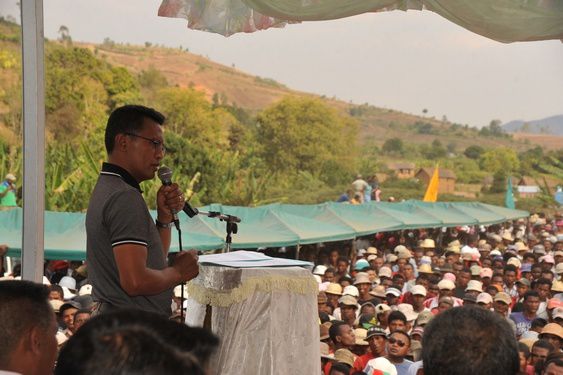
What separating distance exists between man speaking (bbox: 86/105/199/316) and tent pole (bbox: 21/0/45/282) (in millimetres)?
376

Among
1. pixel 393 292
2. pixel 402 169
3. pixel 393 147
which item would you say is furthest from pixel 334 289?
pixel 393 147

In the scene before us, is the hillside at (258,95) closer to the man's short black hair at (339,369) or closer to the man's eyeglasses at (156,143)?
the man's short black hair at (339,369)

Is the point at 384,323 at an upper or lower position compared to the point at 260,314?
lower

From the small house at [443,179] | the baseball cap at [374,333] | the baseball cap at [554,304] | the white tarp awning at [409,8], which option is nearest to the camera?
the white tarp awning at [409,8]

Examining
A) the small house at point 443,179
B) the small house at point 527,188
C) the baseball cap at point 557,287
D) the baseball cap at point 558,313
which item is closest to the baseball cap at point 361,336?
the baseball cap at point 558,313

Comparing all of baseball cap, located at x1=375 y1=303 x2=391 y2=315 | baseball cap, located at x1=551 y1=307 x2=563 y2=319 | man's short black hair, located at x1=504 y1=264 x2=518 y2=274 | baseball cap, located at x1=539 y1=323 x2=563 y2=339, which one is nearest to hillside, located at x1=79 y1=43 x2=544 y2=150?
man's short black hair, located at x1=504 y1=264 x2=518 y2=274

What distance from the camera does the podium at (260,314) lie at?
2.49m

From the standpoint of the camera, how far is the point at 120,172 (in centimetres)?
224

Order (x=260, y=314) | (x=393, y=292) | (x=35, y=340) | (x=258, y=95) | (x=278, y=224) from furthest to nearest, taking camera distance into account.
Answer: (x=258, y=95) → (x=278, y=224) → (x=393, y=292) → (x=260, y=314) → (x=35, y=340)

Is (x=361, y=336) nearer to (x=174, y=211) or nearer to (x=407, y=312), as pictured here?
(x=407, y=312)

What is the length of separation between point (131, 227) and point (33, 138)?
0.61 m

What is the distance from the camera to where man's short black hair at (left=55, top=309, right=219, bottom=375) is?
0.91m

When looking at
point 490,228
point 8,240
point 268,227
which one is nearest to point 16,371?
point 8,240

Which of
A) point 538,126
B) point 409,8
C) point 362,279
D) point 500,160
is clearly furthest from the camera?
point 538,126
